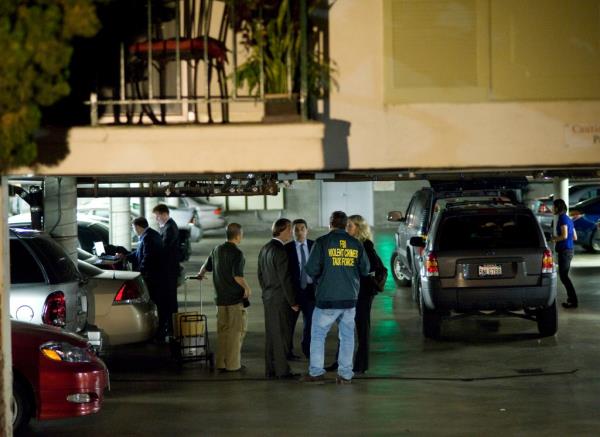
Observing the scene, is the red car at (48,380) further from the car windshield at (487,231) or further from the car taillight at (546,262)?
the car taillight at (546,262)

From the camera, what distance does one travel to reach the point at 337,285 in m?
11.6

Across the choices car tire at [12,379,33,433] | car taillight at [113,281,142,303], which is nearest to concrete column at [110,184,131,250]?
car taillight at [113,281,142,303]

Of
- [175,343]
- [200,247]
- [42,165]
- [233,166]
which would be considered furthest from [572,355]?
[200,247]

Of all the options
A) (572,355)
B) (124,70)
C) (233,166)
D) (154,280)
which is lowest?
(572,355)

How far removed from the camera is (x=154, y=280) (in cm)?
1500

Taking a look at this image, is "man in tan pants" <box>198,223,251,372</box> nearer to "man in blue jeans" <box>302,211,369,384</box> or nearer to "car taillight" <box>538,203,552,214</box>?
"man in blue jeans" <box>302,211,369,384</box>

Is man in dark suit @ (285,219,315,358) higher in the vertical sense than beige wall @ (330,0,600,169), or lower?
lower

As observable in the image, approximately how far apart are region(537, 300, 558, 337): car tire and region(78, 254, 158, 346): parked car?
16.7ft

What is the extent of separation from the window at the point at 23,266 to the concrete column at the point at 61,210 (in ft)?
7.78

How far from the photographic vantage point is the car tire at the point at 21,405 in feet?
31.6

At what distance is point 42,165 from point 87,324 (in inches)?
187

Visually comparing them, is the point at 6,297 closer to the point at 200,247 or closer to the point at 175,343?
the point at 175,343

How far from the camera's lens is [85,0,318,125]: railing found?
8.84m

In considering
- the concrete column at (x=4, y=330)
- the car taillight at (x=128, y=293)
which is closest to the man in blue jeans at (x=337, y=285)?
the car taillight at (x=128, y=293)
